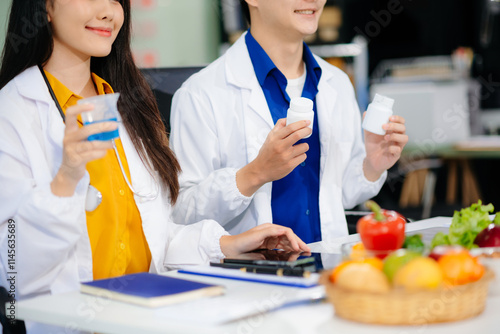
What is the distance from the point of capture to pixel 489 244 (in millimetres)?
1305

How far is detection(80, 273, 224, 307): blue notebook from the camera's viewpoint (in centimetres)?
120

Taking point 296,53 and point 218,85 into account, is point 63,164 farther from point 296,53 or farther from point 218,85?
point 296,53

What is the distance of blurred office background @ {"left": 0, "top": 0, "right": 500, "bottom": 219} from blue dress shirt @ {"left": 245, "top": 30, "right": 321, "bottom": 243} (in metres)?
2.47

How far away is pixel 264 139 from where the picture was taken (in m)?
2.35

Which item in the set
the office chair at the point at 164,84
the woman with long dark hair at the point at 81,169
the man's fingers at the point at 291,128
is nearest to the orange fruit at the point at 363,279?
the woman with long dark hair at the point at 81,169

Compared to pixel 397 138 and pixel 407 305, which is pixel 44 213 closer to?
pixel 407 305

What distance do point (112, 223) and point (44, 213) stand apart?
325 mm

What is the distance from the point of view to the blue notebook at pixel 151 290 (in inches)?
47.3

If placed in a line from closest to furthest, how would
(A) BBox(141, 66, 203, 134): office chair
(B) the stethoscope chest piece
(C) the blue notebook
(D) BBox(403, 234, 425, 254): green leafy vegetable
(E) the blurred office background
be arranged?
(C) the blue notebook < (D) BBox(403, 234, 425, 254): green leafy vegetable < (B) the stethoscope chest piece < (A) BBox(141, 66, 203, 134): office chair < (E) the blurred office background

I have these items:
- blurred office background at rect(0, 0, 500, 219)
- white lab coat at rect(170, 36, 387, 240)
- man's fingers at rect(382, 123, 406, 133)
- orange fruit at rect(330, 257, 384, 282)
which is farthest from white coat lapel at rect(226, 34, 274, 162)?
blurred office background at rect(0, 0, 500, 219)

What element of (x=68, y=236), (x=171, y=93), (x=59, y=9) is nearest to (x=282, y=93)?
(x=171, y=93)

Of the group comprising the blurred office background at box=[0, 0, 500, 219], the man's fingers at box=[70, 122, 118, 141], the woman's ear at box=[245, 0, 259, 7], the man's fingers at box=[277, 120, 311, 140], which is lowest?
the blurred office background at box=[0, 0, 500, 219]

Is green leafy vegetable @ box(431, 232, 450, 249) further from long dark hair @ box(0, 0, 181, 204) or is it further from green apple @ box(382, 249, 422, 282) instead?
long dark hair @ box(0, 0, 181, 204)

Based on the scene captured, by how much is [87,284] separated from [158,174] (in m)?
0.70
